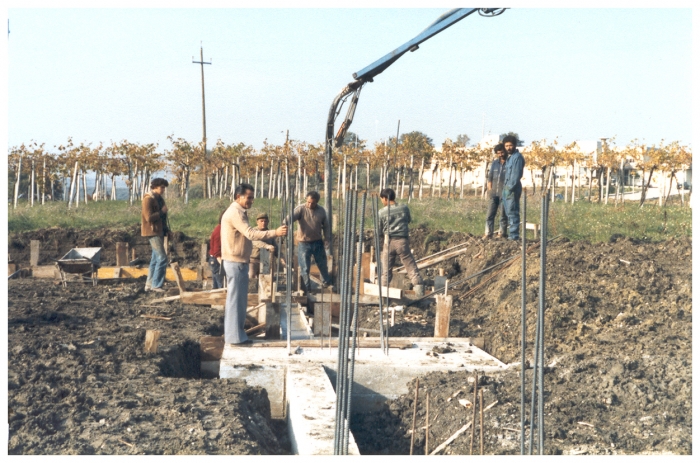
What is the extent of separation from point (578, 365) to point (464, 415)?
1.24 m

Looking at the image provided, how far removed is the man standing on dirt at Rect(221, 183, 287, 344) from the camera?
670cm

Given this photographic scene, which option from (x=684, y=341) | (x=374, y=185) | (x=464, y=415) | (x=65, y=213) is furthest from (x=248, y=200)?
(x=374, y=185)

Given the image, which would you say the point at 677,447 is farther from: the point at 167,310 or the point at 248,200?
the point at 167,310

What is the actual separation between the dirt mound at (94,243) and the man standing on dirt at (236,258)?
→ 9.14 meters

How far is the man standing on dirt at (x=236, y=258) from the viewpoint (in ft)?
22.0

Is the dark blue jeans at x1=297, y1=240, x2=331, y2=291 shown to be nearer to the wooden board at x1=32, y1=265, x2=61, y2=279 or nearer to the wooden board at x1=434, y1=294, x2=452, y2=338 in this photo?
the wooden board at x1=434, y1=294, x2=452, y2=338

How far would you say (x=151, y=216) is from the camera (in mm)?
9859

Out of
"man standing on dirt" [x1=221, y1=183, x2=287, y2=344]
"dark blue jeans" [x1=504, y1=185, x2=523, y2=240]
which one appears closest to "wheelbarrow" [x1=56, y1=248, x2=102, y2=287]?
"man standing on dirt" [x1=221, y1=183, x2=287, y2=344]

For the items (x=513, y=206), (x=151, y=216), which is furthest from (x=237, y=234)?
(x=513, y=206)

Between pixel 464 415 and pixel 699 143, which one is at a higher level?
pixel 699 143

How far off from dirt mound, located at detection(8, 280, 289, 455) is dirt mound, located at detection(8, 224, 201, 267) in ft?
26.0

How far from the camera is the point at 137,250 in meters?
17.1

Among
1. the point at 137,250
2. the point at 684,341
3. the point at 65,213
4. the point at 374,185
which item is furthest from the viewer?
the point at 374,185

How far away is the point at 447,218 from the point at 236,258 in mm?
12335
